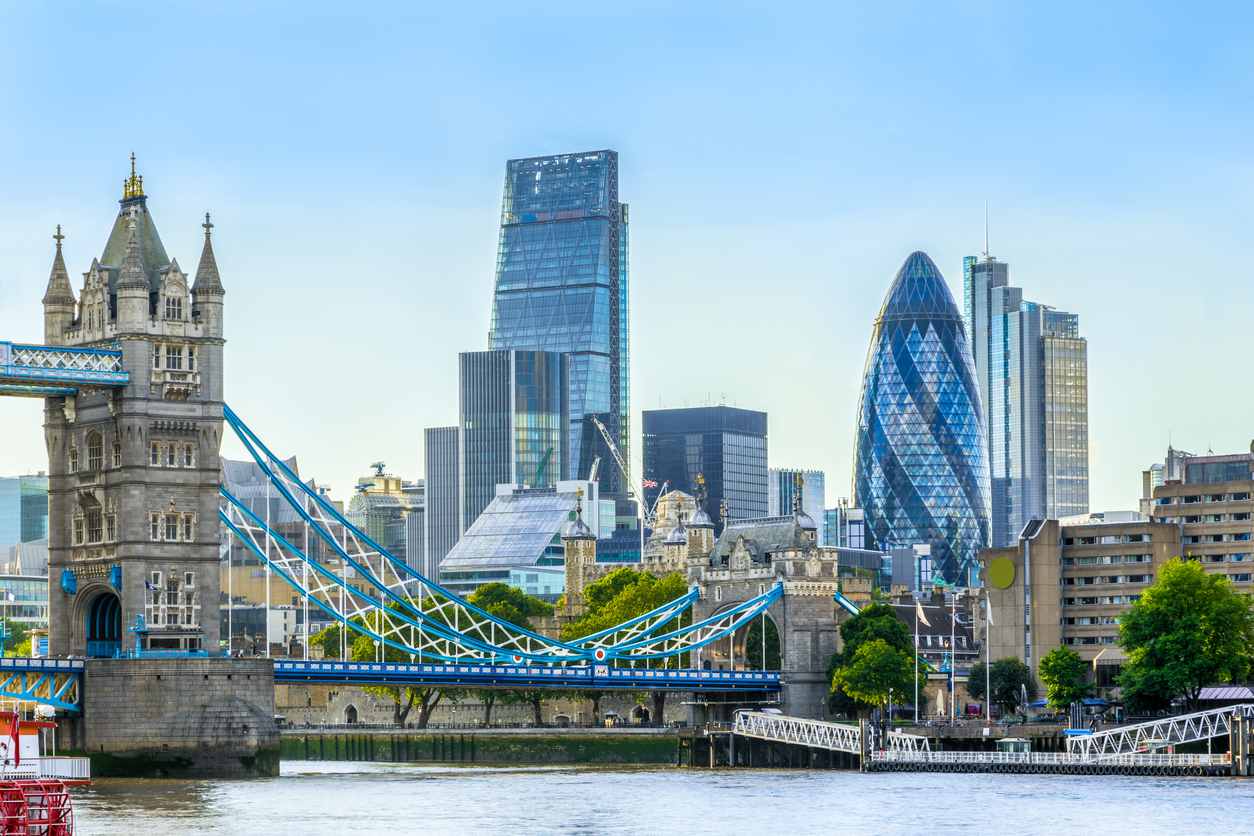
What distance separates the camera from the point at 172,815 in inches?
3447

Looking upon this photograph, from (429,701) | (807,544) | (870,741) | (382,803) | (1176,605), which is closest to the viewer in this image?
(382,803)

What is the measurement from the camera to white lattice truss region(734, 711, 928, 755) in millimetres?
119312

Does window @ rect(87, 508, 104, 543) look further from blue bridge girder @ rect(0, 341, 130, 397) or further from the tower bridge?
blue bridge girder @ rect(0, 341, 130, 397)

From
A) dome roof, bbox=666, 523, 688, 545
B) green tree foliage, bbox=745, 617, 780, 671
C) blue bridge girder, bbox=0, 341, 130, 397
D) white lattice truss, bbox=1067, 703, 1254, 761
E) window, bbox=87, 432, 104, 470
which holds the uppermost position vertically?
blue bridge girder, bbox=0, 341, 130, 397

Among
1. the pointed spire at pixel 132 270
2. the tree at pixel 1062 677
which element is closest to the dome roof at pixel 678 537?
the tree at pixel 1062 677

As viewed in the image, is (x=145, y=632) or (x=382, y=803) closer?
(x=382, y=803)

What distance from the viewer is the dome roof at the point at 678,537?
175750 mm

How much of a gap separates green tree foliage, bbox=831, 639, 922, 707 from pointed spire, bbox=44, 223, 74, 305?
4995 centimetres

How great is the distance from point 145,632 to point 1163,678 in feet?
168

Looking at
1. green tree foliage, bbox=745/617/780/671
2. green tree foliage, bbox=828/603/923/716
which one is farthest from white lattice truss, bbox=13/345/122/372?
green tree foliage, bbox=745/617/780/671

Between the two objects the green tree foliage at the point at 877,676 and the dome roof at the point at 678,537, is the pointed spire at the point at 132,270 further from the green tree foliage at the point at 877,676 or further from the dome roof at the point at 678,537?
the dome roof at the point at 678,537

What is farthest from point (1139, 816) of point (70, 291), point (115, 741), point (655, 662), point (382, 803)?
point (655, 662)

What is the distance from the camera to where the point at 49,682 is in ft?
364

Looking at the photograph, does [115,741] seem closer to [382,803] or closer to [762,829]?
[382,803]
